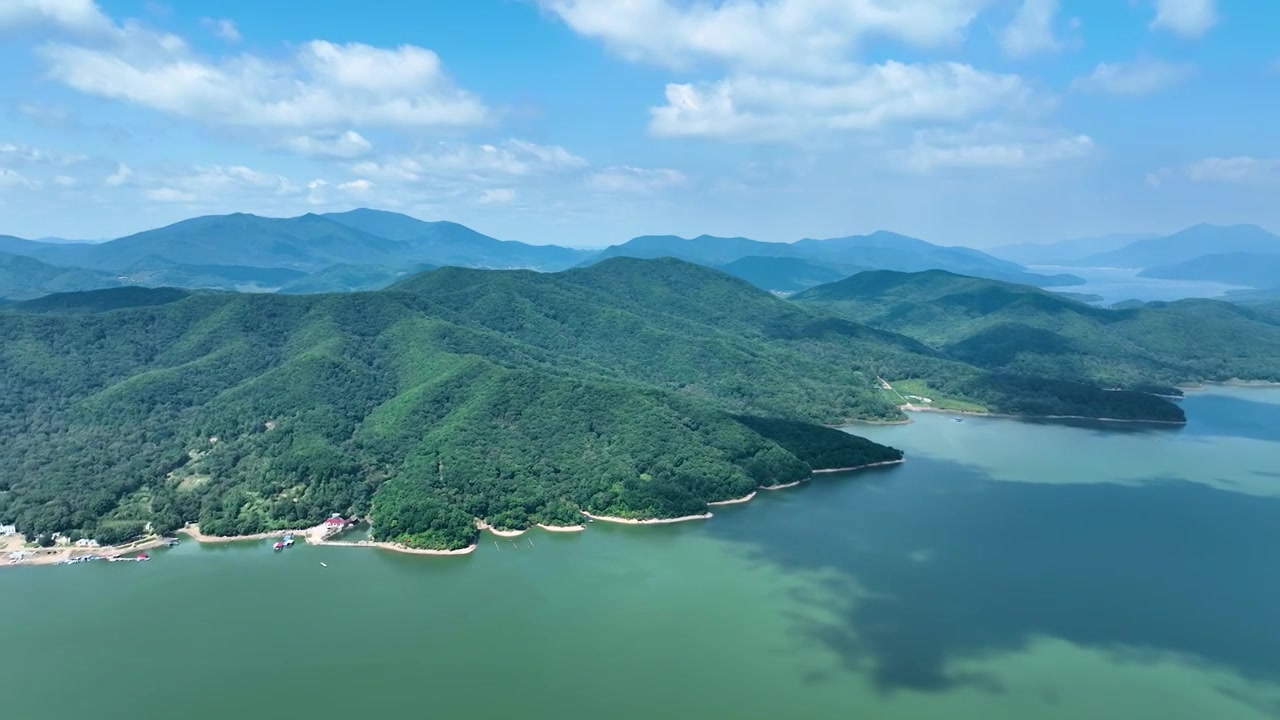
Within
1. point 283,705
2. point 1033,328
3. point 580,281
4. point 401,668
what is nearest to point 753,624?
point 401,668

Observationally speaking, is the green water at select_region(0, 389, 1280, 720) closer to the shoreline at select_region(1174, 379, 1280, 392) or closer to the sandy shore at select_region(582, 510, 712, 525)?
the sandy shore at select_region(582, 510, 712, 525)

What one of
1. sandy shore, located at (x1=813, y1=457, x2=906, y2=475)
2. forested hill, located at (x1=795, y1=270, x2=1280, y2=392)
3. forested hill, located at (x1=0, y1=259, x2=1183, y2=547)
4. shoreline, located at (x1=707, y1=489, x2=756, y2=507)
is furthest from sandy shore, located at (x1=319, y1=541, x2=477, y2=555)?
forested hill, located at (x1=795, y1=270, x2=1280, y2=392)

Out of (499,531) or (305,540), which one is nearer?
(305,540)

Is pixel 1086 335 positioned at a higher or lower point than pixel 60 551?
higher

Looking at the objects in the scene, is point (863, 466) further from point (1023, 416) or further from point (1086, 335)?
point (1086, 335)

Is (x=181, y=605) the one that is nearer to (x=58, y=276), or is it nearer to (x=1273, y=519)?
(x=1273, y=519)

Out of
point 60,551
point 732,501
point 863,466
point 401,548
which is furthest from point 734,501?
point 60,551

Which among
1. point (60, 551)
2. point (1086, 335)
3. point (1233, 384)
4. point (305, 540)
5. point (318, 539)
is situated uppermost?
point (1086, 335)

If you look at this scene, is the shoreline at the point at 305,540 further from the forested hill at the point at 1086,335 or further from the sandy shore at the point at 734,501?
the forested hill at the point at 1086,335
